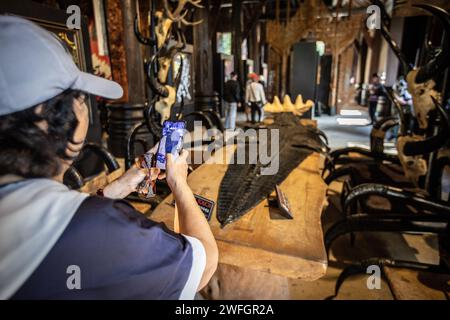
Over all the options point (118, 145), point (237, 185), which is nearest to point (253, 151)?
point (237, 185)

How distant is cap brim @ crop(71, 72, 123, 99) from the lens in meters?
0.77

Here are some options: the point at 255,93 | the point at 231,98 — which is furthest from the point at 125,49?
the point at 255,93

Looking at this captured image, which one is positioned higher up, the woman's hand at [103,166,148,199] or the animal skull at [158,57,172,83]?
the animal skull at [158,57,172,83]

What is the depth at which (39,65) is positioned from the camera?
2.17 feet

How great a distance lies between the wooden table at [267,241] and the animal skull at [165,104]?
111 centimetres

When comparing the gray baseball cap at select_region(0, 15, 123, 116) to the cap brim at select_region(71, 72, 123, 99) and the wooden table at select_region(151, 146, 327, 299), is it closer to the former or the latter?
the cap brim at select_region(71, 72, 123, 99)

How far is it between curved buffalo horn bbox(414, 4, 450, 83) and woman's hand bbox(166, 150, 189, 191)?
238cm

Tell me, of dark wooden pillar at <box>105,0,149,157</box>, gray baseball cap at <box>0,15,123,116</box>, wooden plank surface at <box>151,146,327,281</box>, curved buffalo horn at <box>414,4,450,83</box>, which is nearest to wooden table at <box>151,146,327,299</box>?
wooden plank surface at <box>151,146,327,281</box>

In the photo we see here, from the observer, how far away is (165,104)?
3.26 m

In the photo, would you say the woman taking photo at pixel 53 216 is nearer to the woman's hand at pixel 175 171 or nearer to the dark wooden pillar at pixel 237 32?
the woman's hand at pixel 175 171

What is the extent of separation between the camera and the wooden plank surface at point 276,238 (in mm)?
1263

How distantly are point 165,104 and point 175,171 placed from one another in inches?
95.2

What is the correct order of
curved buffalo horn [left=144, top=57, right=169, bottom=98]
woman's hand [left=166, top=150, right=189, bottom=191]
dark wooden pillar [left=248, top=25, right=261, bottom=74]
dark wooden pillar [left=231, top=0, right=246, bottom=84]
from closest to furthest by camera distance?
woman's hand [left=166, top=150, right=189, bottom=191], curved buffalo horn [left=144, top=57, right=169, bottom=98], dark wooden pillar [left=231, top=0, right=246, bottom=84], dark wooden pillar [left=248, top=25, right=261, bottom=74]

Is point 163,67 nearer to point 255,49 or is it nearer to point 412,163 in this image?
point 412,163
